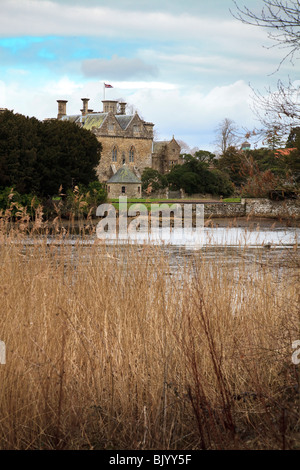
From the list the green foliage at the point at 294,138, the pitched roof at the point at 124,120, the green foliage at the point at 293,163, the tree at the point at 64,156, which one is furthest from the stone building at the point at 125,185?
the green foliage at the point at 294,138

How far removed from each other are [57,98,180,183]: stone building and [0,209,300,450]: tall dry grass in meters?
54.2

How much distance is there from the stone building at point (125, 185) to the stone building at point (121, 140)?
4737 millimetres

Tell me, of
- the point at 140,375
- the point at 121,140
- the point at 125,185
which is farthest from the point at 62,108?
the point at 140,375

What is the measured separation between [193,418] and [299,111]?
269 centimetres

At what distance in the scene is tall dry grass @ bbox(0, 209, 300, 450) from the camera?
3.77 m

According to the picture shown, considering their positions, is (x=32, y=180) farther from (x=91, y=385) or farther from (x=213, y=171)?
(x=91, y=385)

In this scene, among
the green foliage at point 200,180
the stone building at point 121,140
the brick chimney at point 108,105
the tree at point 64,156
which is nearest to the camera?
the tree at point 64,156

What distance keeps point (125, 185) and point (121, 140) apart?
9.11 m

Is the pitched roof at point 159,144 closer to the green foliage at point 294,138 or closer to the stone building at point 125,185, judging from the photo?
the stone building at point 125,185

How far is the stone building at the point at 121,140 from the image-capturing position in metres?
60.1

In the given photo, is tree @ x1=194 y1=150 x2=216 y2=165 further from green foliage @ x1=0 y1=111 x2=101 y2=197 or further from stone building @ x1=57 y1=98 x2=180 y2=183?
green foliage @ x1=0 y1=111 x2=101 y2=197

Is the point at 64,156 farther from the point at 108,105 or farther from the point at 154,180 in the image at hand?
the point at 108,105

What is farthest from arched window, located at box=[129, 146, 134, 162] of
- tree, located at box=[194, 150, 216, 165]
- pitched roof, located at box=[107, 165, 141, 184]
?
tree, located at box=[194, 150, 216, 165]

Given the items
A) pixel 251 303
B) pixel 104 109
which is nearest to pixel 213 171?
pixel 104 109
